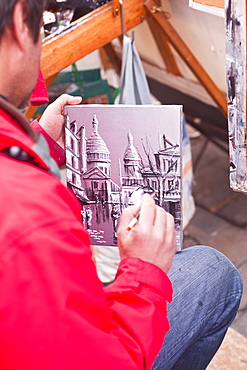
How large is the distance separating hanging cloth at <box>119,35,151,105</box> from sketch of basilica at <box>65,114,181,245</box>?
557mm

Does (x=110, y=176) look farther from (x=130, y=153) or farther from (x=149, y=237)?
(x=149, y=237)

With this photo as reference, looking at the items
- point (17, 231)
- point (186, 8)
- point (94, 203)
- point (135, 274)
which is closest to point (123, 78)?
point (186, 8)

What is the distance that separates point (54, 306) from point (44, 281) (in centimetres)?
4

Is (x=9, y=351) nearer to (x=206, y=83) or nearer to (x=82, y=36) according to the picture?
(x=82, y=36)

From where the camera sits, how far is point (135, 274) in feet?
2.89

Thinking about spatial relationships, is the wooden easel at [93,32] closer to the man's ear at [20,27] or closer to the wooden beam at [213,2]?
the wooden beam at [213,2]

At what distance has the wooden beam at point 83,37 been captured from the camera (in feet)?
5.33

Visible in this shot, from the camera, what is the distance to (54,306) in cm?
72

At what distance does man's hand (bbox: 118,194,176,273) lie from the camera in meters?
0.92

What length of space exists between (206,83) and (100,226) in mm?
893

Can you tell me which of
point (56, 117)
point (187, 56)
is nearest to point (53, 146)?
point (56, 117)

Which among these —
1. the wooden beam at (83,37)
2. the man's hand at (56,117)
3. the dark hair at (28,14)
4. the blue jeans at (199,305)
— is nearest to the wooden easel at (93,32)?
the wooden beam at (83,37)

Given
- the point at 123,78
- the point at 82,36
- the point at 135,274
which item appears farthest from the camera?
the point at 123,78

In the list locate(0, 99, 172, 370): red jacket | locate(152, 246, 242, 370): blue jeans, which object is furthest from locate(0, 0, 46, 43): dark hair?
locate(152, 246, 242, 370): blue jeans
